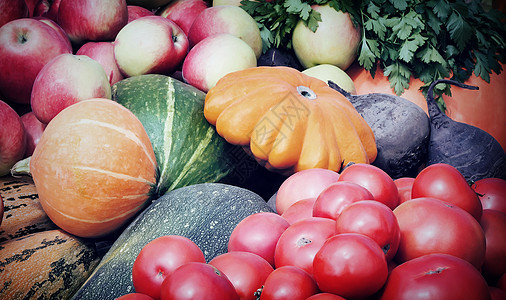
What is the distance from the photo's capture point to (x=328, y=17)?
6.68 feet

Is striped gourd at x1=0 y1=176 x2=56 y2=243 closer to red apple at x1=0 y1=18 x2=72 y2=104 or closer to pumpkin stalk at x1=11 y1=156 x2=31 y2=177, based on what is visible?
pumpkin stalk at x1=11 y1=156 x2=31 y2=177

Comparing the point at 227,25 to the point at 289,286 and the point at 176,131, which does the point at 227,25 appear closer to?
the point at 176,131

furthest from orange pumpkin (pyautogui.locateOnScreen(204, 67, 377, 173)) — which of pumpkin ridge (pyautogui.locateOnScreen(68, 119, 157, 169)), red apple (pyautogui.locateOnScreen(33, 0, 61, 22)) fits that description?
red apple (pyautogui.locateOnScreen(33, 0, 61, 22))

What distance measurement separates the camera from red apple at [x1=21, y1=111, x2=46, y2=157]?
1.45 meters

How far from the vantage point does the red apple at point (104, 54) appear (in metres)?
1.74

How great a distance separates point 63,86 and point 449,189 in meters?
1.27

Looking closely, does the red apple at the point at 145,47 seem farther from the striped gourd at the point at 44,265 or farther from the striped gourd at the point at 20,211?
the striped gourd at the point at 44,265

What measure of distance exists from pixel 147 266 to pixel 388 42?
1.89m

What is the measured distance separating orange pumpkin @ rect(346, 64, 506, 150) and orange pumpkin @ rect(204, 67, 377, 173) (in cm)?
74

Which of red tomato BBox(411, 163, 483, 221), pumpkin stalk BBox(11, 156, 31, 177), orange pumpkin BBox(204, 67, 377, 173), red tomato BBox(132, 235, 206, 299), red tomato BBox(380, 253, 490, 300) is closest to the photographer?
red tomato BBox(380, 253, 490, 300)

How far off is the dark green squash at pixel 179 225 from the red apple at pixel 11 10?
124 centimetres

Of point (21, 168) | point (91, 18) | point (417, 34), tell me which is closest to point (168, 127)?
point (21, 168)

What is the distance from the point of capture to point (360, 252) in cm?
52

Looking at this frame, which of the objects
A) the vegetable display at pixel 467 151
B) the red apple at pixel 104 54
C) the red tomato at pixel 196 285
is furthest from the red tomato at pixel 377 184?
the red apple at pixel 104 54
